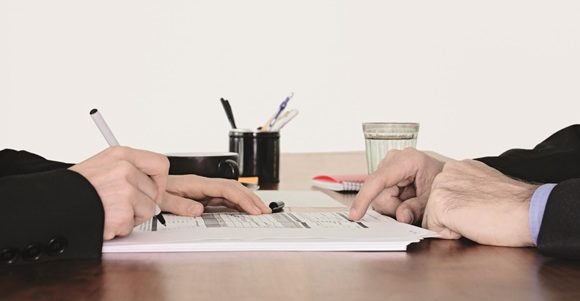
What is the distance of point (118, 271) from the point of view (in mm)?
776

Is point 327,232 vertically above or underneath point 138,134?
above

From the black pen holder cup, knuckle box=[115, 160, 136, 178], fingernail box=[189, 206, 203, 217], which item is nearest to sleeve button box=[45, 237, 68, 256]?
knuckle box=[115, 160, 136, 178]

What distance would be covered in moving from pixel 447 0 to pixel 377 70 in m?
0.57

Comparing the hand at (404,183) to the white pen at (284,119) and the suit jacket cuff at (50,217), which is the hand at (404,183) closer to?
the suit jacket cuff at (50,217)

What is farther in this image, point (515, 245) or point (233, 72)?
point (233, 72)

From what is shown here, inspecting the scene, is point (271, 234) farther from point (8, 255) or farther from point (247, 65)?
point (247, 65)

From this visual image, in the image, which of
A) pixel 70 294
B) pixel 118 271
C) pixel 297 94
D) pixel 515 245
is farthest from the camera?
pixel 297 94

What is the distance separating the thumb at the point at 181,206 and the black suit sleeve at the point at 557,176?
452 millimetres

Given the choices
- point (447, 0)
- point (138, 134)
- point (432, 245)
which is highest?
point (447, 0)

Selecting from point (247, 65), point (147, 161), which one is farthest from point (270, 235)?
point (247, 65)

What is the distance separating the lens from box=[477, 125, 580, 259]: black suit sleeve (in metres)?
0.86

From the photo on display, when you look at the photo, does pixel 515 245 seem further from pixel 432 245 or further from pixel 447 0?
pixel 447 0

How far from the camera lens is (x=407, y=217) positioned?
1.16 m

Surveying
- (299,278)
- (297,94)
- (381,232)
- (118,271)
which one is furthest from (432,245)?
(297,94)
